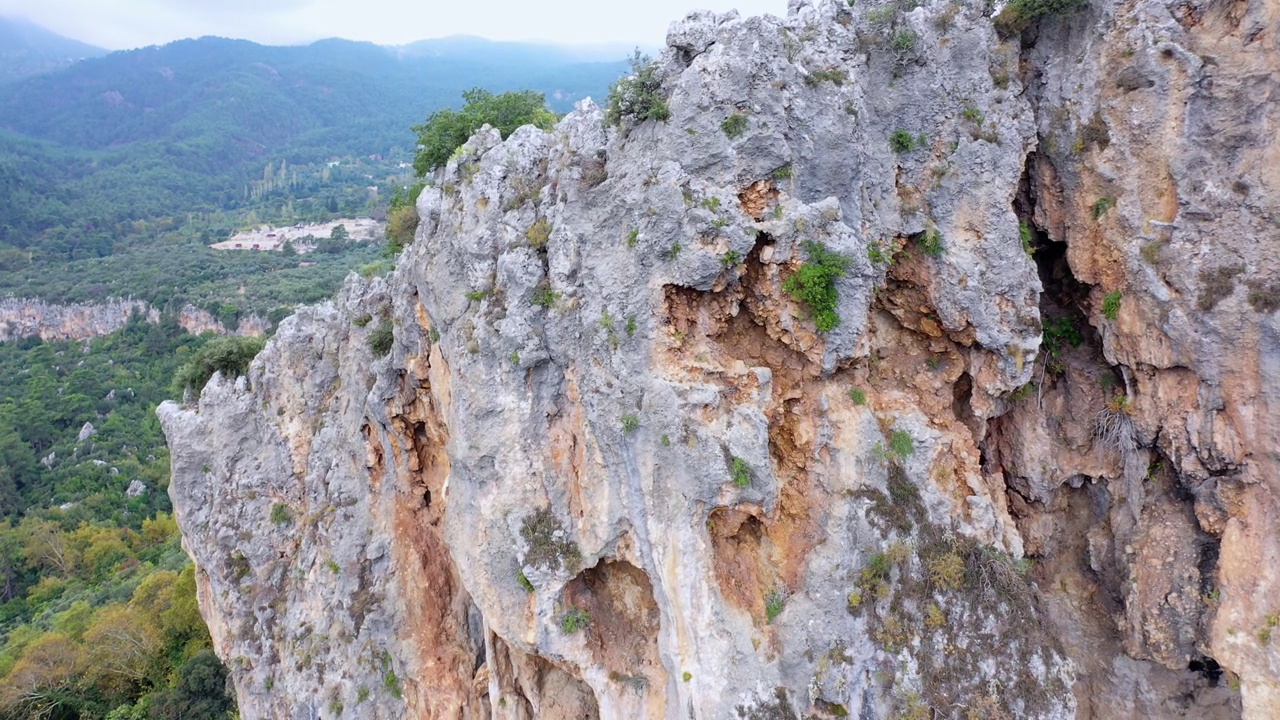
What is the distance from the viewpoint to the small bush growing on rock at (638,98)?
1391cm

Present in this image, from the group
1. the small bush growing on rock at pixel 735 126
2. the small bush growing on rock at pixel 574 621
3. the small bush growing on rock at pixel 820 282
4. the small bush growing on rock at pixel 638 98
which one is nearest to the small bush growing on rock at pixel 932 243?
the small bush growing on rock at pixel 820 282

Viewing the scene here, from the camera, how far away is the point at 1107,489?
51.3 feet

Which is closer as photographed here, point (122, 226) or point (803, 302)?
point (803, 302)

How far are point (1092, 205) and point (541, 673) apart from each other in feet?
56.4

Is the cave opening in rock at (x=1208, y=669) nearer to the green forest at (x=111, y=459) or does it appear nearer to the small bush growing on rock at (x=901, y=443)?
the small bush growing on rock at (x=901, y=443)

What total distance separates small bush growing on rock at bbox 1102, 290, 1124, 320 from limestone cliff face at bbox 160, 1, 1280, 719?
4.5 inches

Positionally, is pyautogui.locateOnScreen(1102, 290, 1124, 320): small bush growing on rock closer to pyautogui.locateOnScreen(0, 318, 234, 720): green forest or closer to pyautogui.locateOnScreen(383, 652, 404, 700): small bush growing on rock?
pyautogui.locateOnScreen(383, 652, 404, 700): small bush growing on rock

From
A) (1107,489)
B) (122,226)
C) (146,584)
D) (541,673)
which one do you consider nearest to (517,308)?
(541,673)

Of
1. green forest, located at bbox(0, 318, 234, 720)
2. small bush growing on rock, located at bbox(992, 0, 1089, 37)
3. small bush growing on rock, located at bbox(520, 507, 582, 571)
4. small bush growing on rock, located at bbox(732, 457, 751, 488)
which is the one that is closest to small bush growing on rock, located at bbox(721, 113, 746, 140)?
small bush growing on rock, located at bbox(732, 457, 751, 488)

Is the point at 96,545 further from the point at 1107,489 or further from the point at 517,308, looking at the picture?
the point at 1107,489

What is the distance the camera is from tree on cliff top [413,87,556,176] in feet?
74.3

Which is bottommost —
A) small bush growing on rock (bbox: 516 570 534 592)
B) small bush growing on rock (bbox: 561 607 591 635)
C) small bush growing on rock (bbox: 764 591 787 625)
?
small bush growing on rock (bbox: 561 607 591 635)

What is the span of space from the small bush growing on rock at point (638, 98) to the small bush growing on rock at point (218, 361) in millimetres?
16074

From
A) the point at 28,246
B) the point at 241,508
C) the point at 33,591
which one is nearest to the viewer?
the point at 241,508
